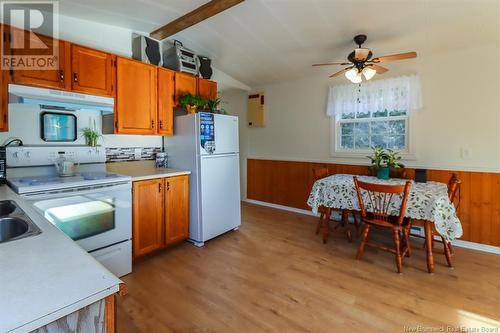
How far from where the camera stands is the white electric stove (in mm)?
1901

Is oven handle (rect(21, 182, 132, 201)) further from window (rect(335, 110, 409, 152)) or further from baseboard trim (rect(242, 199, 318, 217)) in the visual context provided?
window (rect(335, 110, 409, 152))

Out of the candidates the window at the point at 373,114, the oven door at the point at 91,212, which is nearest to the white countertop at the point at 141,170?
the oven door at the point at 91,212

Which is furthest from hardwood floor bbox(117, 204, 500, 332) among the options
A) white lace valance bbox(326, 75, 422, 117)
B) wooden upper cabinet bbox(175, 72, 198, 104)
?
wooden upper cabinet bbox(175, 72, 198, 104)

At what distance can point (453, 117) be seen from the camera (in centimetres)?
304

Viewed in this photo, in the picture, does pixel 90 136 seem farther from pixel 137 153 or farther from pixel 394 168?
pixel 394 168

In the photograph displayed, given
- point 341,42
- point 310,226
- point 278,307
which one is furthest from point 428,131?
point 278,307

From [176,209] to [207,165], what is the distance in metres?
0.60

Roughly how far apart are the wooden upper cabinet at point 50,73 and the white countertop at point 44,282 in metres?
1.71

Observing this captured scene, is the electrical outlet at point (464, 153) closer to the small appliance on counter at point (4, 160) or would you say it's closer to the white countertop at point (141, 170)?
the white countertop at point (141, 170)

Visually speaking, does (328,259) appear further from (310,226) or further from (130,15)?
(130,15)

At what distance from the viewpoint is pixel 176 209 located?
2887mm

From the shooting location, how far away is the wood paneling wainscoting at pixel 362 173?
2.85 meters

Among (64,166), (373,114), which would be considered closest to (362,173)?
(373,114)

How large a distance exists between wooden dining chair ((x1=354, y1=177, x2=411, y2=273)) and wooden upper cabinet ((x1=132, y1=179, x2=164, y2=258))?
200 cm
